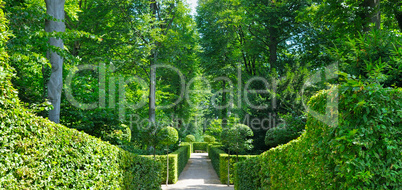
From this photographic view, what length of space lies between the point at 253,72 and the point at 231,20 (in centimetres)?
464

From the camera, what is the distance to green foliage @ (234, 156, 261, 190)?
27.4ft

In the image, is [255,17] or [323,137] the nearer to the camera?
[323,137]

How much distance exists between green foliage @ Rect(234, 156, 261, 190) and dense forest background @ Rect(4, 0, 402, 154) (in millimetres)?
2631

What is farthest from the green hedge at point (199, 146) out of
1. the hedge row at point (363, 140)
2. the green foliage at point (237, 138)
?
the hedge row at point (363, 140)

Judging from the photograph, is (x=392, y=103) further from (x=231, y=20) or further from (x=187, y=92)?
(x=187, y=92)

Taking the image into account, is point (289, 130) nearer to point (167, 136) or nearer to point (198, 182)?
point (198, 182)

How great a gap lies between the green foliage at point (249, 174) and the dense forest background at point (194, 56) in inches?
104

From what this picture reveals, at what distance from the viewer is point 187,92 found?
2970 centimetres

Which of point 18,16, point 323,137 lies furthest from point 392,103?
point 18,16

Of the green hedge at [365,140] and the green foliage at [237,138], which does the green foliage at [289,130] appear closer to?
the green foliage at [237,138]

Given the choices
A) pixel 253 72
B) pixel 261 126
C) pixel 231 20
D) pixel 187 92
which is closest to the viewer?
pixel 261 126

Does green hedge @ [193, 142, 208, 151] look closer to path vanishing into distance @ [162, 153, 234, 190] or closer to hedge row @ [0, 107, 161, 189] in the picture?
path vanishing into distance @ [162, 153, 234, 190]

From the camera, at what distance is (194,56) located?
27.9m

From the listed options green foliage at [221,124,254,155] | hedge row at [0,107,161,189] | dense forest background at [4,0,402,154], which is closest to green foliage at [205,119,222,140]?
dense forest background at [4,0,402,154]
